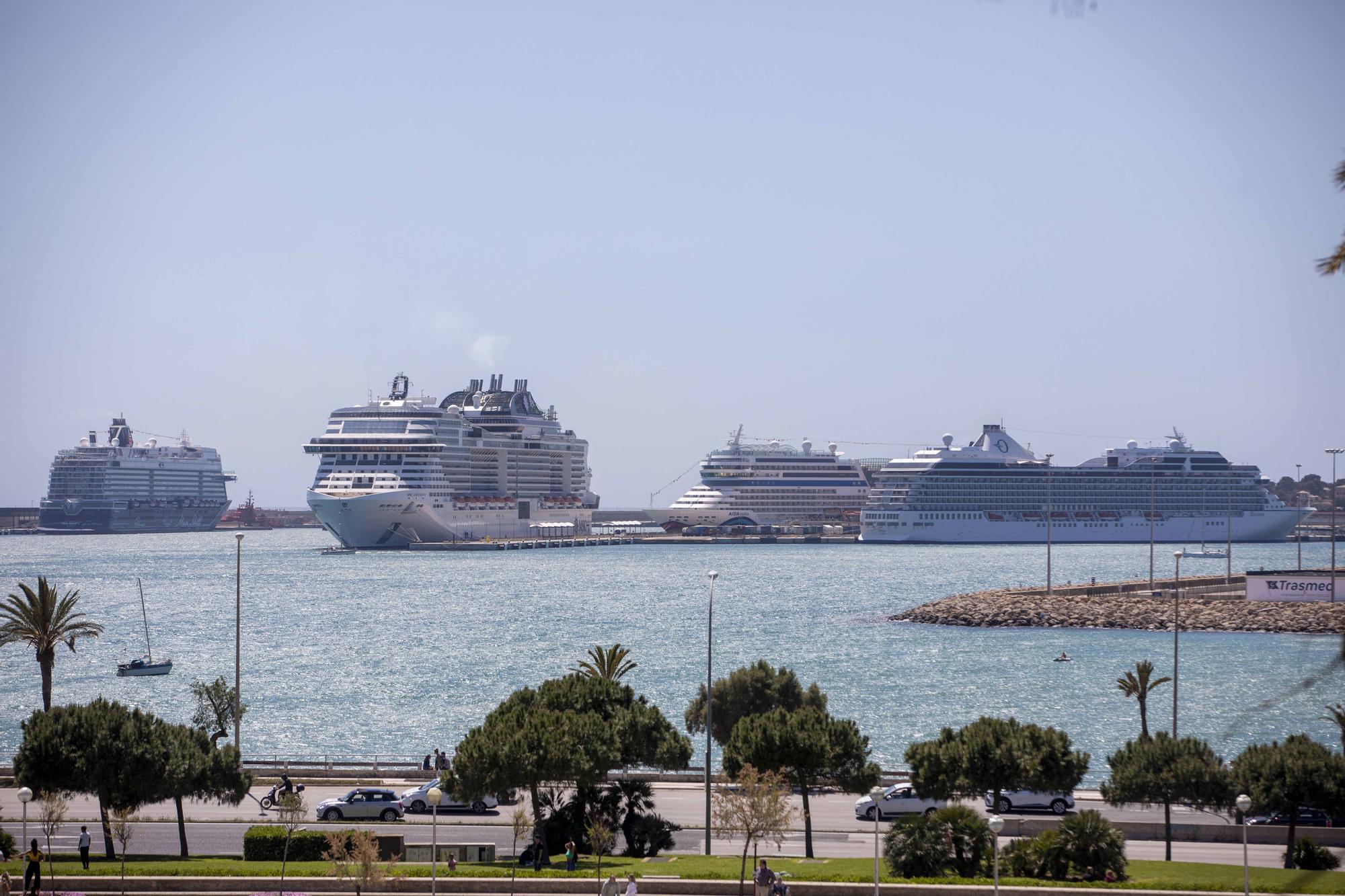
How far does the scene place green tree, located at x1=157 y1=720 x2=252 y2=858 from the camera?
65.0 feet

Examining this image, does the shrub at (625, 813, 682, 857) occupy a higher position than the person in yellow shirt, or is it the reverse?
the person in yellow shirt

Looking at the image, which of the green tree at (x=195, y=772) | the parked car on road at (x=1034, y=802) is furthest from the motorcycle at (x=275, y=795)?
the parked car on road at (x=1034, y=802)

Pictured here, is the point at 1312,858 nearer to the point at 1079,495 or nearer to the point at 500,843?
the point at 500,843

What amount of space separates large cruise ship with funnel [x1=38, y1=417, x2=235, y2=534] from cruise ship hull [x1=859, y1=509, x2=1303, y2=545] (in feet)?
300

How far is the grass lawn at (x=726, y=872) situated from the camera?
1650 cm

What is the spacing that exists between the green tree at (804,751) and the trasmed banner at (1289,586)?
44.5 meters

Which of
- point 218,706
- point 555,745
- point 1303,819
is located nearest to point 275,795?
point 218,706

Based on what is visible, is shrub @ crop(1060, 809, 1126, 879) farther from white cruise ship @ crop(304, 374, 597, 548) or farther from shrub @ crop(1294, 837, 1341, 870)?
white cruise ship @ crop(304, 374, 597, 548)

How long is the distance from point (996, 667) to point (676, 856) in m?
32.7

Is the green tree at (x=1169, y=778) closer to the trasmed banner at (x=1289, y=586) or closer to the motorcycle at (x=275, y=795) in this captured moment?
the motorcycle at (x=275, y=795)

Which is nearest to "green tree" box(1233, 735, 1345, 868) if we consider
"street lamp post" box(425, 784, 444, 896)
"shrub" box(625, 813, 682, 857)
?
"shrub" box(625, 813, 682, 857)

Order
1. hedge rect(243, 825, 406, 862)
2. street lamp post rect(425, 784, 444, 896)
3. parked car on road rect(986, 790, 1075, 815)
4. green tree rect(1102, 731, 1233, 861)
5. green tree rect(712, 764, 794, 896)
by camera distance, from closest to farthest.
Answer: street lamp post rect(425, 784, 444, 896)
green tree rect(712, 764, 794, 896)
hedge rect(243, 825, 406, 862)
green tree rect(1102, 731, 1233, 861)
parked car on road rect(986, 790, 1075, 815)

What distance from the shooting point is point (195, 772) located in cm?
2009

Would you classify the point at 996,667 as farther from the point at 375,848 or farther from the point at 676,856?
the point at 375,848
